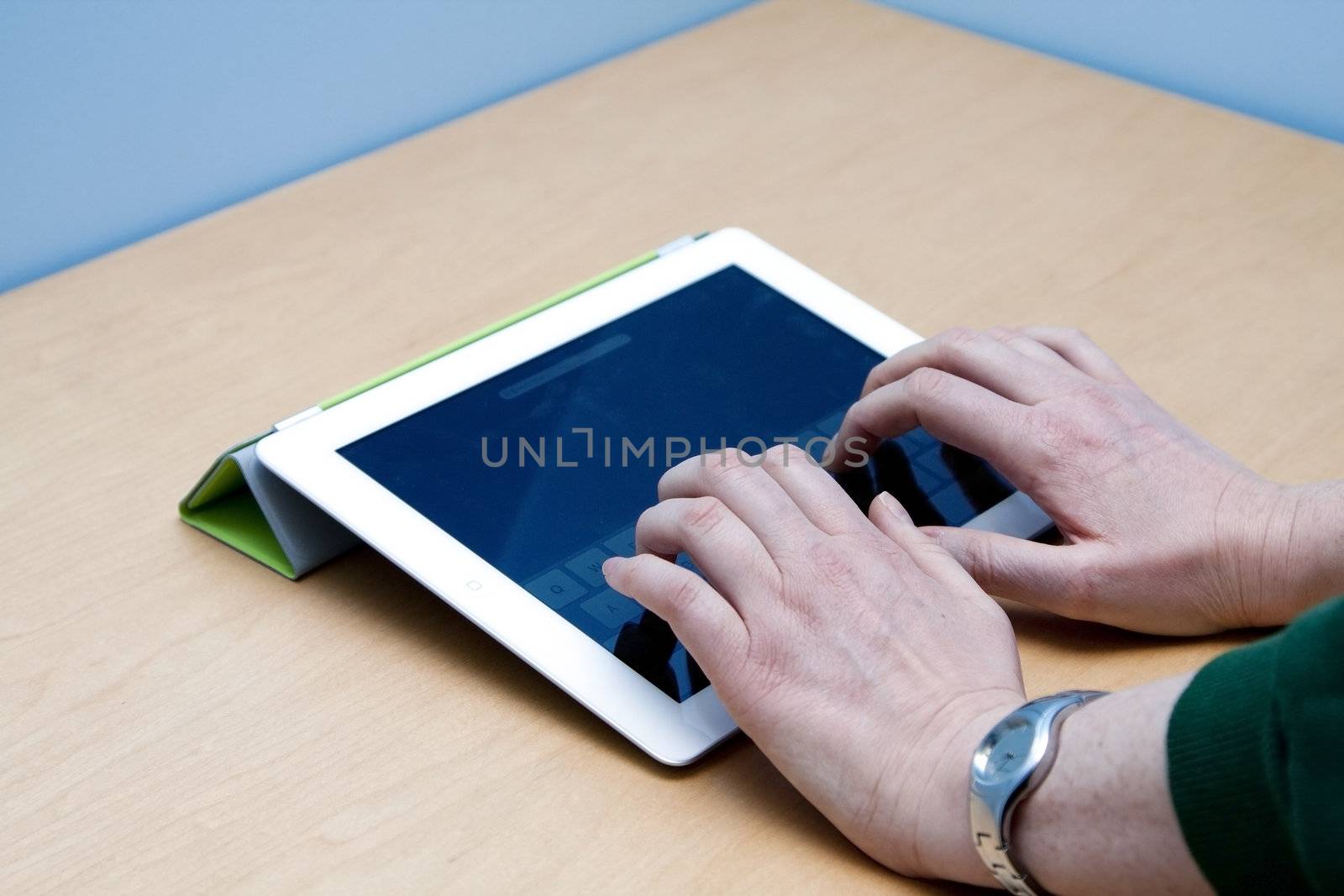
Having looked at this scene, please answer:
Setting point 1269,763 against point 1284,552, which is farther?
point 1284,552

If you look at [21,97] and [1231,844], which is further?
[21,97]

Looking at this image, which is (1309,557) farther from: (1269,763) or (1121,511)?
(1269,763)

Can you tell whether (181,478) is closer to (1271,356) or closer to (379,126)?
(379,126)

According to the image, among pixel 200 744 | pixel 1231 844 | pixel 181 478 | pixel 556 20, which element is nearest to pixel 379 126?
pixel 556 20

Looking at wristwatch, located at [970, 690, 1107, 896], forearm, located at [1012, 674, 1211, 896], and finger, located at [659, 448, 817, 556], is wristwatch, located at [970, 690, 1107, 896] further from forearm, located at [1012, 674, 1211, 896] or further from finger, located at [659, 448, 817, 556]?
finger, located at [659, 448, 817, 556]

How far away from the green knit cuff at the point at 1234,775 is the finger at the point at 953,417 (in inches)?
8.7

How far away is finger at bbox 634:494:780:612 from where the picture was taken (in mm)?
595

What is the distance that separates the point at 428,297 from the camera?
0.96 meters

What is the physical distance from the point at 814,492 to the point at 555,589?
135mm

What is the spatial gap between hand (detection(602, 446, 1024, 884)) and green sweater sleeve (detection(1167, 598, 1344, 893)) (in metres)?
0.10

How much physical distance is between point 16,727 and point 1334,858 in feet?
1.91

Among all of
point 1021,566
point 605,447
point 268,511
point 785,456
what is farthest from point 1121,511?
point 268,511

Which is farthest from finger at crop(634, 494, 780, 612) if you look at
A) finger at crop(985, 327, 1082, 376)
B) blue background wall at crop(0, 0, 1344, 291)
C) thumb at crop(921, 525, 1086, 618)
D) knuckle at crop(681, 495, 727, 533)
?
blue background wall at crop(0, 0, 1344, 291)

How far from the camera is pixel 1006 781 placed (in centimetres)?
50
